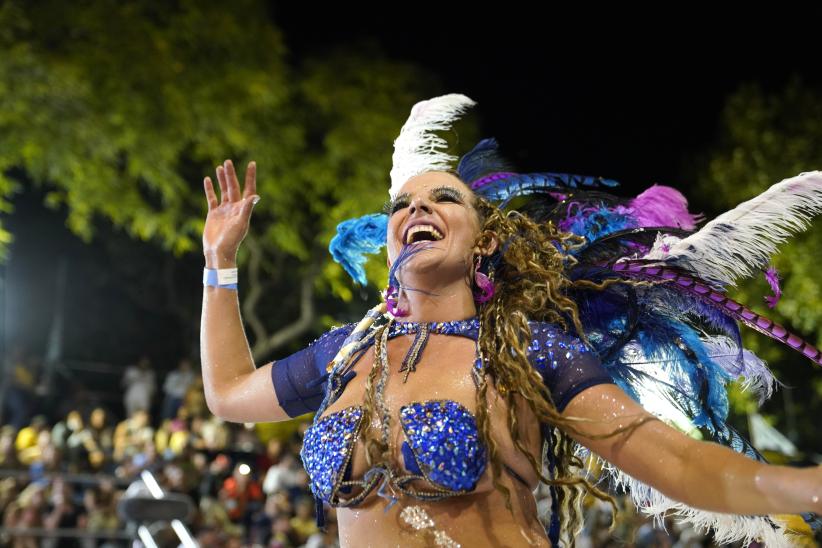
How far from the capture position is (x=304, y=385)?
2.82 meters

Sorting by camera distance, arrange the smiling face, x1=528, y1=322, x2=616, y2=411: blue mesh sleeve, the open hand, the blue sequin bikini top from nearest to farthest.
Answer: the blue sequin bikini top → x1=528, y1=322, x2=616, y2=411: blue mesh sleeve → the smiling face → the open hand

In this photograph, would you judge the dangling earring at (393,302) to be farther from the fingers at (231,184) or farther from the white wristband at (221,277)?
the fingers at (231,184)

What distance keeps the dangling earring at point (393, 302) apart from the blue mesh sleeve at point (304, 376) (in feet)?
0.55

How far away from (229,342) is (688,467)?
1.49 metres

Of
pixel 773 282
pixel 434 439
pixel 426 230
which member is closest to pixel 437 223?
pixel 426 230

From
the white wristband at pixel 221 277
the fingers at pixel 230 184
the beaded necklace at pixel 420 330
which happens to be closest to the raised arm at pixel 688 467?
the beaded necklace at pixel 420 330

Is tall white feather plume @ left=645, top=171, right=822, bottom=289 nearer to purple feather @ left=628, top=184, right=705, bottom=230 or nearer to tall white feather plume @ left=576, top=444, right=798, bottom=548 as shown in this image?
purple feather @ left=628, top=184, right=705, bottom=230

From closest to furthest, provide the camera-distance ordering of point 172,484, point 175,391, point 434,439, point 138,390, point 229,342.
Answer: point 434,439
point 229,342
point 172,484
point 175,391
point 138,390

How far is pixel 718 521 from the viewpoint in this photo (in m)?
2.59

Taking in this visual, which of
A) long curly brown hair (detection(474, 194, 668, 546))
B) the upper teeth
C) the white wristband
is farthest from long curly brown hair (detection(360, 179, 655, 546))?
the white wristband

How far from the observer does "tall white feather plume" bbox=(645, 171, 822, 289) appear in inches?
96.0

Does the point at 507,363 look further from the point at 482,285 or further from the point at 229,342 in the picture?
the point at 229,342

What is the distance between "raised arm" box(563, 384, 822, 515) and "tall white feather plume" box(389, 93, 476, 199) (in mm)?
1000

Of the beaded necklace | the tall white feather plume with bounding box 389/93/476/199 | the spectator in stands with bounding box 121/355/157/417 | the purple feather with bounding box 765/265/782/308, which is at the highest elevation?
the tall white feather plume with bounding box 389/93/476/199
